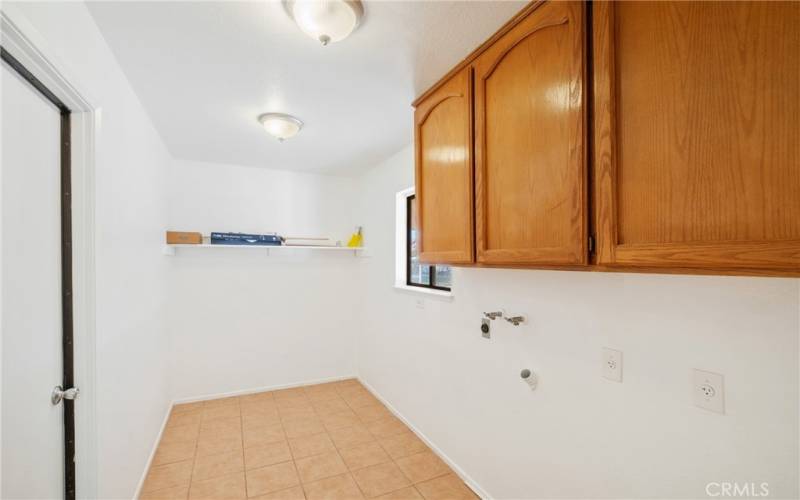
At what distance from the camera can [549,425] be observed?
162 centimetres

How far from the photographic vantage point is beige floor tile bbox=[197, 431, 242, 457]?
252cm

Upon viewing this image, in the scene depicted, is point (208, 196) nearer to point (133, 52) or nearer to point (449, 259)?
point (133, 52)

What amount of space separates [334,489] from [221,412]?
1557mm

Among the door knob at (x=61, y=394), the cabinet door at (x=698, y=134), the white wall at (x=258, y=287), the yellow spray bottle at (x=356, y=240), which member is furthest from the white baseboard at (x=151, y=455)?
the cabinet door at (x=698, y=134)

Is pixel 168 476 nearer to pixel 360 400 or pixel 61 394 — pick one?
pixel 61 394

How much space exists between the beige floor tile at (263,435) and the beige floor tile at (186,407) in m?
0.73

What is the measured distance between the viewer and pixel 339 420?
299 cm

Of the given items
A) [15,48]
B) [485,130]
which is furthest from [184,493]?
[485,130]

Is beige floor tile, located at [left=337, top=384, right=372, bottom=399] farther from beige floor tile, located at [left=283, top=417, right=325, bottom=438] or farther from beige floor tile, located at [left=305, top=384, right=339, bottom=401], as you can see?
beige floor tile, located at [left=283, top=417, right=325, bottom=438]

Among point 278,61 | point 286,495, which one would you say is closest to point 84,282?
point 278,61

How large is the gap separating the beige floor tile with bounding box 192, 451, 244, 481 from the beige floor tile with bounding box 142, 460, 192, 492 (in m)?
0.05

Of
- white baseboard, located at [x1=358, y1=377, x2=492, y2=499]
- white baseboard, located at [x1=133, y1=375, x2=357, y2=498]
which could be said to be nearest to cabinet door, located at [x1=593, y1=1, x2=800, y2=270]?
white baseboard, located at [x1=358, y1=377, x2=492, y2=499]

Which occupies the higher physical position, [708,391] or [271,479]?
[708,391]

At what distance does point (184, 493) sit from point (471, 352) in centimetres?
190
